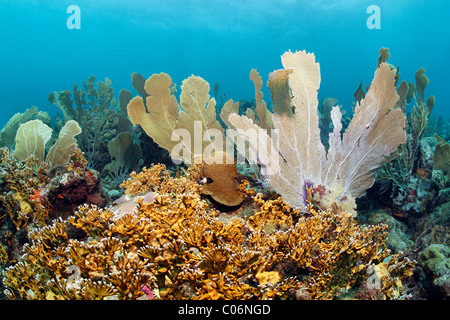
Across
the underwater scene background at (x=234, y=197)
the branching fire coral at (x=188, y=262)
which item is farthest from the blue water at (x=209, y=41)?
the branching fire coral at (x=188, y=262)

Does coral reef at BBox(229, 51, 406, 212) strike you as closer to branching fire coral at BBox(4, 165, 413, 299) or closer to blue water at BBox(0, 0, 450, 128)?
branching fire coral at BBox(4, 165, 413, 299)

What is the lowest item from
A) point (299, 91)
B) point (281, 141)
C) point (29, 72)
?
point (281, 141)

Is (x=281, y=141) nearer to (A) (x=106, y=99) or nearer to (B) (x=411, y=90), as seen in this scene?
(B) (x=411, y=90)

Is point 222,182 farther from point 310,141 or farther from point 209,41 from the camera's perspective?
point 209,41

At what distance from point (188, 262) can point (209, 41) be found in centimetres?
9484

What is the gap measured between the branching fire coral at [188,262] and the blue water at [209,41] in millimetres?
48473

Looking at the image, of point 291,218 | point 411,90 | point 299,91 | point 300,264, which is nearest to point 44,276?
point 300,264

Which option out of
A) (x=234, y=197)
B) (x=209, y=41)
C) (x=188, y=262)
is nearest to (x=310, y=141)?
(x=234, y=197)

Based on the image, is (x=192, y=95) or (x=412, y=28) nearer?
(x=192, y=95)

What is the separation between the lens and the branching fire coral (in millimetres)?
1690
